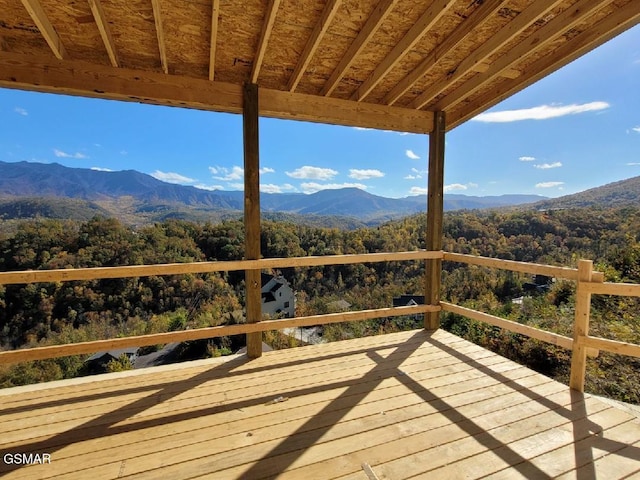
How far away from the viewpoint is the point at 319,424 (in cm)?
201

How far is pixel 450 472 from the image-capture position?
63.1 inches

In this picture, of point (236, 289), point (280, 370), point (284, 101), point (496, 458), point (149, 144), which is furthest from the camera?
point (149, 144)

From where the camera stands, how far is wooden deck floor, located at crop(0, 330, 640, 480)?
5.38 feet

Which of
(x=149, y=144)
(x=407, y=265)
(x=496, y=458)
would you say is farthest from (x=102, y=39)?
(x=149, y=144)

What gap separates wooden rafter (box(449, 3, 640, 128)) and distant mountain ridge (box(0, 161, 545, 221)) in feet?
72.9

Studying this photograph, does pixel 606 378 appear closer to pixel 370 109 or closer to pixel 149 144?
pixel 370 109

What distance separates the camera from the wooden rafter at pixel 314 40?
6.66 ft

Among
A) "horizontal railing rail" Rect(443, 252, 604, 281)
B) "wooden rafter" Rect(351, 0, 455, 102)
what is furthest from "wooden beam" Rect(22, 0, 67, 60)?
"horizontal railing rail" Rect(443, 252, 604, 281)

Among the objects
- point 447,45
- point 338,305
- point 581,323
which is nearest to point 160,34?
point 447,45

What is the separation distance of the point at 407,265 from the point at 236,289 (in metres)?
10.1

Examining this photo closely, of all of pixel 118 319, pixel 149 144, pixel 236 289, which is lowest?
pixel 118 319

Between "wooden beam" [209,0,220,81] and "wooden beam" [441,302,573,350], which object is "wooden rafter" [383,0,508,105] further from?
"wooden beam" [441,302,573,350]

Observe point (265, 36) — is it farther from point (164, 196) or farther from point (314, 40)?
point (164, 196)

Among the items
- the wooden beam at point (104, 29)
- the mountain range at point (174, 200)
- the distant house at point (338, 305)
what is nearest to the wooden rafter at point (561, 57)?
the mountain range at point (174, 200)
